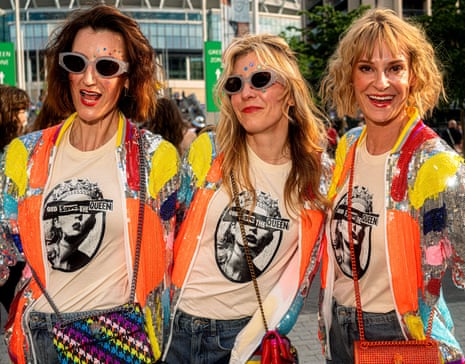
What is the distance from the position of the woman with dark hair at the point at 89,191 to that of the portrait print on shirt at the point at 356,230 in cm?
78

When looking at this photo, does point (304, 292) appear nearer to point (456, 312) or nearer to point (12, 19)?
point (456, 312)

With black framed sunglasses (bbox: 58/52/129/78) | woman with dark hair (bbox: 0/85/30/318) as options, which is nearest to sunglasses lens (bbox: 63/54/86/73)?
black framed sunglasses (bbox: 58/52/129/78)

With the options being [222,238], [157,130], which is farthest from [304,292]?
[157,130]

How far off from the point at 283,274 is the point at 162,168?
735mm

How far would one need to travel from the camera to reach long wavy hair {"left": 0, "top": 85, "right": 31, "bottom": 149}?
17.5 feet

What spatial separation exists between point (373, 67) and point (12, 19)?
3346 inches

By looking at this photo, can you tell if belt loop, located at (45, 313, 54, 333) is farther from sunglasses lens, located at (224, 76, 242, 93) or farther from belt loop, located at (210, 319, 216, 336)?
sunglasses lens, located at (224, 76, 242, 93)

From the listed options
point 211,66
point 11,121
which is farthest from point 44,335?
point 211,66

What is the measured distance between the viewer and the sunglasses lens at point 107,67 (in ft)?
8.93

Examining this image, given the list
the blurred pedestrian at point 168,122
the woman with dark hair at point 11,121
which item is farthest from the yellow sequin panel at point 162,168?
the blurred pedestrian at point 168,122


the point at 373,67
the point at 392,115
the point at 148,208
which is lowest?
the point at 148,208

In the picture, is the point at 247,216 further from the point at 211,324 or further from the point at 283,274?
the point at 211,324

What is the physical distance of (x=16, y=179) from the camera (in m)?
2.61

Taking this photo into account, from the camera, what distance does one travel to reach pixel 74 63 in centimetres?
273
